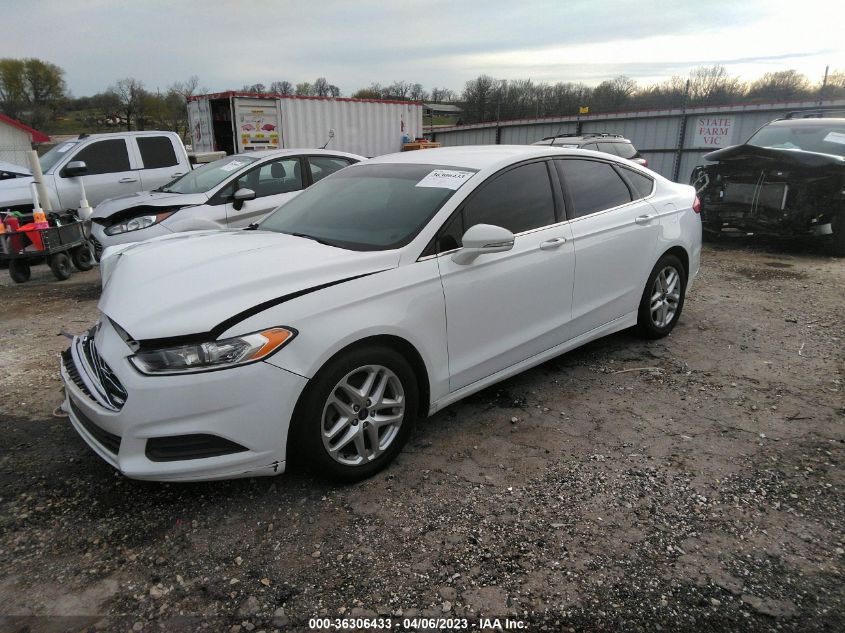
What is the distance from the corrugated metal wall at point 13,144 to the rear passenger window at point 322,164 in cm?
3066

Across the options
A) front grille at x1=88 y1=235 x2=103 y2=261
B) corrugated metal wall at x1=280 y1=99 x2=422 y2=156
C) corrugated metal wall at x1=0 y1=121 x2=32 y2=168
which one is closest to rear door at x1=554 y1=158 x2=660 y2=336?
front grille at x1=88 y1=235 x2=103 y2=261

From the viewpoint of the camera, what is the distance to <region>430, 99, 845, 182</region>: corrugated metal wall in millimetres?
16094

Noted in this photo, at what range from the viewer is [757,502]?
2803 millimetres

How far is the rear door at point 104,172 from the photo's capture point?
9.23m

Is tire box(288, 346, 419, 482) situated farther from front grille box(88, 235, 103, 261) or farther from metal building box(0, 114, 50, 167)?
metal building box(0, 114, 50, 167)

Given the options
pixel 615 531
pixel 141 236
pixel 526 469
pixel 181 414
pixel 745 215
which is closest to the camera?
pixel 181 414

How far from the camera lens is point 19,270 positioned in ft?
25.6

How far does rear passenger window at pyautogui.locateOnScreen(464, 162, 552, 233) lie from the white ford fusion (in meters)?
0.01

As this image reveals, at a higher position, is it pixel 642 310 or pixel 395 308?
pixel 395 308

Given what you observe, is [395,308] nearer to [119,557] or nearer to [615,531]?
[615,531]

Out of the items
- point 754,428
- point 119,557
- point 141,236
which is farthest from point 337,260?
point 141,236

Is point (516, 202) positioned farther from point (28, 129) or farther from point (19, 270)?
point (28, 129)

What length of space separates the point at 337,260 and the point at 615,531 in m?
1.84

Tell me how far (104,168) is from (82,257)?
79.6 inches
